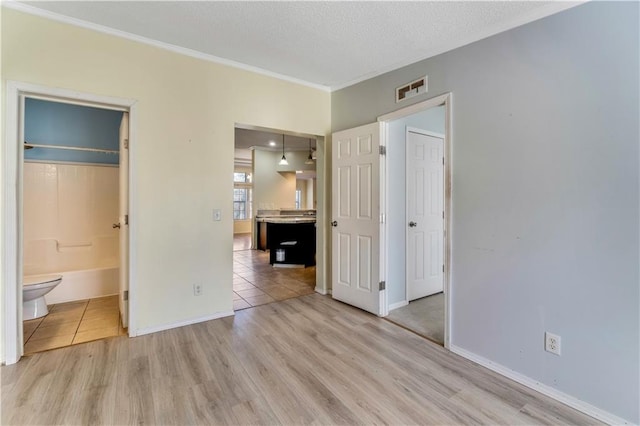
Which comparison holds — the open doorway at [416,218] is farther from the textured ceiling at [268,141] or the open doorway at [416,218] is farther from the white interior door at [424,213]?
the textured ceiling at [268,141]

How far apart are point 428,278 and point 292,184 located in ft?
17.1

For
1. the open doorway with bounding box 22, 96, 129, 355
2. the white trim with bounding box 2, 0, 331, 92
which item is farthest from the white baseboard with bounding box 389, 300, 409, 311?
the open doorway with bounding box 22, 96, 129, 355

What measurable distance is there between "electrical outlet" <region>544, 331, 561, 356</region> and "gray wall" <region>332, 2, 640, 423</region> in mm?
30

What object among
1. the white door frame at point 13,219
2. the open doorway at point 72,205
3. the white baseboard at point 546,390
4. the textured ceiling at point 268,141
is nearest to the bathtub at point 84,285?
the open doorway at point 72,205

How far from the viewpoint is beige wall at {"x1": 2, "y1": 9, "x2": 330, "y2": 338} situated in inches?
88.1

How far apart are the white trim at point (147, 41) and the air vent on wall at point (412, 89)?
113 centimetres

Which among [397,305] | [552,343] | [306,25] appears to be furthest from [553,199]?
[306,25]

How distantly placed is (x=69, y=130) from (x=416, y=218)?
Answer: 179 inches

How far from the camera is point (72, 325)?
110 inches

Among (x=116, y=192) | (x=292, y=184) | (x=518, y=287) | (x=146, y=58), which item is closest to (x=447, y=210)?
(x=518, y=287)

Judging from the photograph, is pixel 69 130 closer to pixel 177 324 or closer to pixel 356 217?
pixel 177 324

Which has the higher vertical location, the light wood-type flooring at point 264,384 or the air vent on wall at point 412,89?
the air vent on wall at point 412,89

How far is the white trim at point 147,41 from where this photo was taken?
2.13 metres

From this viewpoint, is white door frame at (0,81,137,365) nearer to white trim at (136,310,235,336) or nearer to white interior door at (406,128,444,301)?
white trim at (136,310,235,336)
